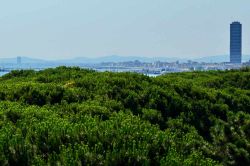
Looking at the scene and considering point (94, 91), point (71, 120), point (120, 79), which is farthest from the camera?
point (120, 79)

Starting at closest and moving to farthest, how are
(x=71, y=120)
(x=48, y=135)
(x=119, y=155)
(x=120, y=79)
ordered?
(x=119, y=155)
(x=48, y=135)
(x=71, y=120)
(x=120, y=79)

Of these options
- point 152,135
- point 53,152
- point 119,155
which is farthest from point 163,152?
point 53,152

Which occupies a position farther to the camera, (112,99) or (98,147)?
(112,99)

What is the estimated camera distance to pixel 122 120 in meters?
8.12

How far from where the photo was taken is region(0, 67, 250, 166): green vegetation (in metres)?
6.47

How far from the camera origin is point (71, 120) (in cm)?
815

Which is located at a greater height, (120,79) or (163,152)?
(120,79)

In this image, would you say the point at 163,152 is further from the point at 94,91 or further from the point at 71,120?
the point at 94,91

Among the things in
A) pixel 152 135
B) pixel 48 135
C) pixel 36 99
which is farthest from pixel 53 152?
pixel 36 99

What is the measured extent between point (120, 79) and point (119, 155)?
5590mm

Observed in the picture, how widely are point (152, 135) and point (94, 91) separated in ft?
12.8

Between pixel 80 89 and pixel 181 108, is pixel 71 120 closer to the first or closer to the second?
pixel 80 89

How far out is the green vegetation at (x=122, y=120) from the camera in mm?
6473

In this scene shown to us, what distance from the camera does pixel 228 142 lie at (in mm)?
10703
